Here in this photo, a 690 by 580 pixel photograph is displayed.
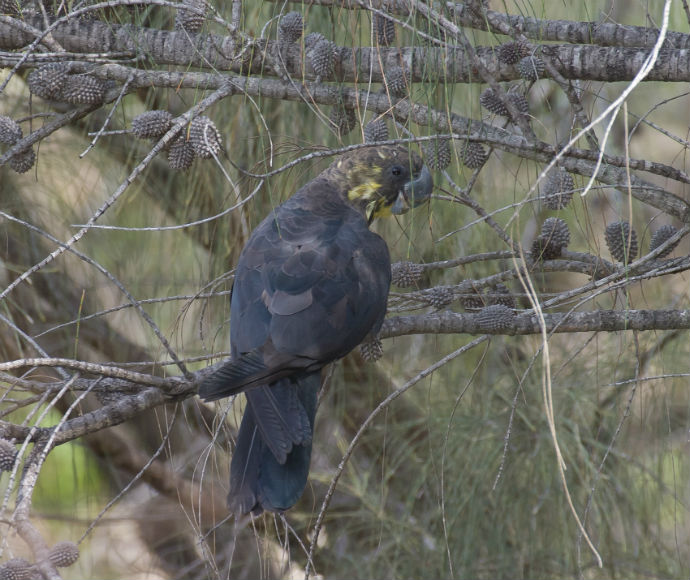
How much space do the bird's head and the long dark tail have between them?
0.79 meters

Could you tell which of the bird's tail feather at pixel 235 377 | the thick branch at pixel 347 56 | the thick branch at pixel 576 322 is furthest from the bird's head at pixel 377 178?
the bird's tail feather at pixel 235 377

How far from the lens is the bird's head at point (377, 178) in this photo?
2342 mm

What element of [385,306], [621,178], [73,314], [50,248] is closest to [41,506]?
[73,314]

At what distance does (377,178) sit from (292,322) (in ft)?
2.26

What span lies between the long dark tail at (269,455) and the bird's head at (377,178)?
0.79m

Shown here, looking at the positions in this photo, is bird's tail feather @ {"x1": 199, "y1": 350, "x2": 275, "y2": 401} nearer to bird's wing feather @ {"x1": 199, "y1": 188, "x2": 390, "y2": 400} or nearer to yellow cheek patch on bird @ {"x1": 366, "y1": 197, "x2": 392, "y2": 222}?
bird's wing feather @ {"x1": 199, "y1": 188, "x2": 390, "y2": 400}

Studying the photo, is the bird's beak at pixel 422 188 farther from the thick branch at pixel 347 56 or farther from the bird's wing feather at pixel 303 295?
the thick branch at pixel 347 56

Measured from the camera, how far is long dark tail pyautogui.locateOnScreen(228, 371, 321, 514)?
166cm

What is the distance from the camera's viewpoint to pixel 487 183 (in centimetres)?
285

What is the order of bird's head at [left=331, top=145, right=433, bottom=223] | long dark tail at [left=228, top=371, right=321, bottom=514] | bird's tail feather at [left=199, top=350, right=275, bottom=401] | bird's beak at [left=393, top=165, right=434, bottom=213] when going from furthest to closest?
bird's head at [left=331, top=145, right=433, bottom=223] < bird's beak at [left=393, top=165, right=434, bottom=213] < long dark tail at [left=228, top=371, right=321, bottom=514] < bird's tail feather at [left=199, top=350, right=275, bottom=401]

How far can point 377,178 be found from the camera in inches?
93.0

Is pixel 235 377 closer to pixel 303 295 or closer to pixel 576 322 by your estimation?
pixel 303 295

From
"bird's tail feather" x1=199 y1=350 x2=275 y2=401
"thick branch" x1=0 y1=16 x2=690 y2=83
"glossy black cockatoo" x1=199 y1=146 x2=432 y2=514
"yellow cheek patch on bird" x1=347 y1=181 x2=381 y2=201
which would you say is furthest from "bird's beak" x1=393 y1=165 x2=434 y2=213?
"bird's tail feather" x1=199 y1=350 x2=275 y2=401

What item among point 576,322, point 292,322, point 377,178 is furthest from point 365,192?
point 576,322
